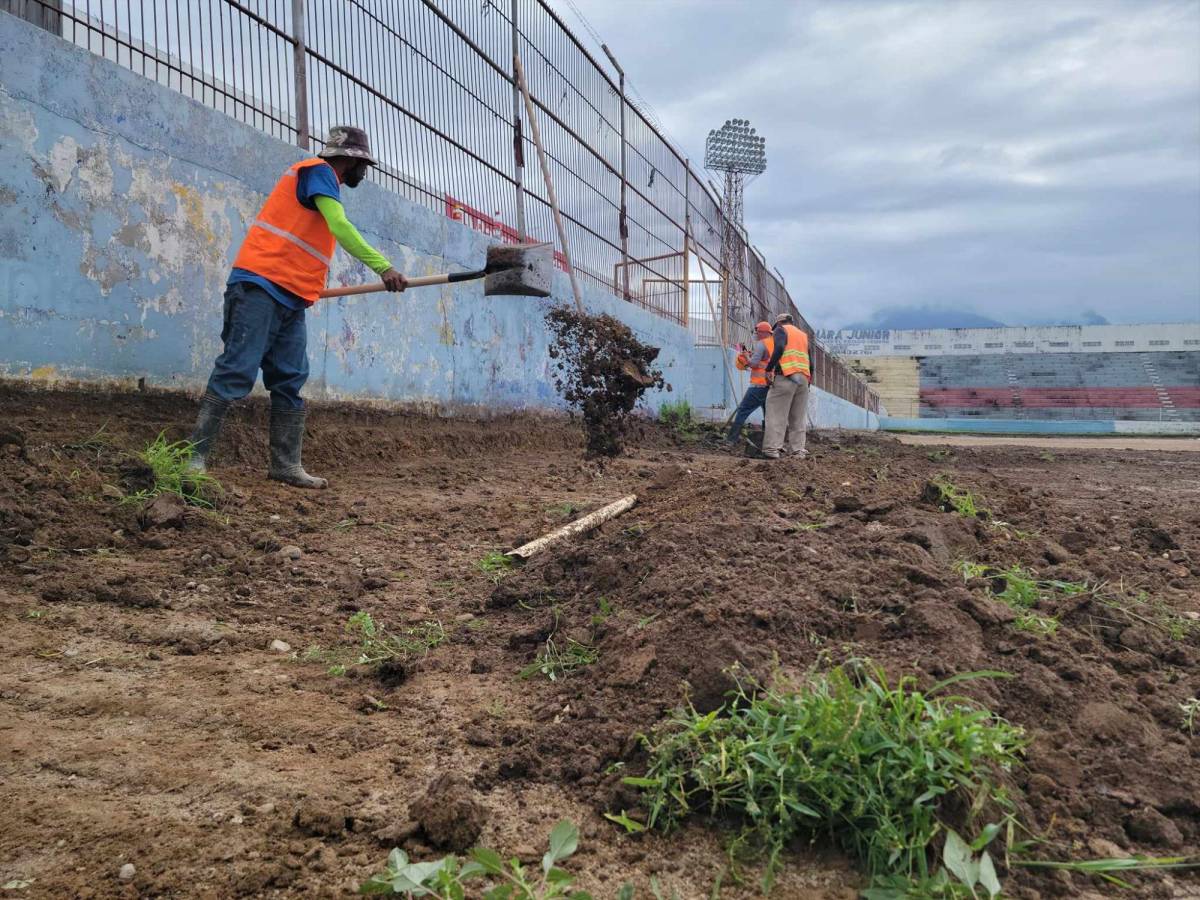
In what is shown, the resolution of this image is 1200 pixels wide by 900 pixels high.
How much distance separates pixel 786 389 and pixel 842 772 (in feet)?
26.1

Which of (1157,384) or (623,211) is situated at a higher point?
(623,211)

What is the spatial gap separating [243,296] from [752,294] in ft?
51.4

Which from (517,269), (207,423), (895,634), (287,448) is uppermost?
(517,269)

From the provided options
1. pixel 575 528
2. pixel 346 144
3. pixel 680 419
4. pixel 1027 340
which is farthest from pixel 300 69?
pixel 1027 340

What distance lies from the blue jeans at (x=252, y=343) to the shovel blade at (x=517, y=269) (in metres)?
1.22

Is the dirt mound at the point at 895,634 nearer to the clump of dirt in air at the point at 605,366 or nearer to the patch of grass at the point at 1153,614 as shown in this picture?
the patch of grass at the point at 1153,614

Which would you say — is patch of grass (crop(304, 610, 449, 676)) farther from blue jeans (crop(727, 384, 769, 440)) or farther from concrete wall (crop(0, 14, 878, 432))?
blue jeans (crop(727, 384, 769, 440))

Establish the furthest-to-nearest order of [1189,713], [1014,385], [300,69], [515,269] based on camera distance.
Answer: [1014,385] → [300,69] → [515,269] → [1189,713]

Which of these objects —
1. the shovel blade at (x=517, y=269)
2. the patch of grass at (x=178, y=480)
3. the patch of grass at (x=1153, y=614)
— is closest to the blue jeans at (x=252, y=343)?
the patch of grass at (x=178, y=480)

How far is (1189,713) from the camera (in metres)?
1.88

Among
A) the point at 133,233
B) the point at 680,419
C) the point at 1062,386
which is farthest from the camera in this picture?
the point at 1062,386

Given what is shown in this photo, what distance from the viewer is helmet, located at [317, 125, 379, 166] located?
4637mm

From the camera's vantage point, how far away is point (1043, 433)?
25734 millimetres

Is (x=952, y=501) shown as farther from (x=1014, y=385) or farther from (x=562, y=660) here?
(x=1014, y=385)
